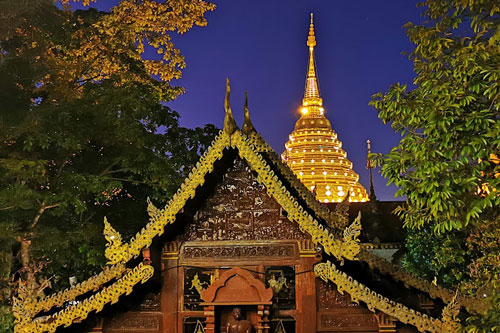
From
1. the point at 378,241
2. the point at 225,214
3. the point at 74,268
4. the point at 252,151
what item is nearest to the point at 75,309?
the point at 225,214

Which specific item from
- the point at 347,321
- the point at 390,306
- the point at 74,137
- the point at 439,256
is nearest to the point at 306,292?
the point at 347,321

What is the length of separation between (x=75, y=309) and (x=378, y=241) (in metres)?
13.0

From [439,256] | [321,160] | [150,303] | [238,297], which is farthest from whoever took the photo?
[321,160]

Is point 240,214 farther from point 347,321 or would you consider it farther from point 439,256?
point 439,256

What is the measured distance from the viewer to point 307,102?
32125mm

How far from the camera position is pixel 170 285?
27.2ft

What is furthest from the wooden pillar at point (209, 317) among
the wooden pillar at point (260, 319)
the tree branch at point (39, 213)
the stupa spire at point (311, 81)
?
the stupa spire at point (311, 81)

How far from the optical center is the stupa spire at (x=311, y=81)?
32.2 meters

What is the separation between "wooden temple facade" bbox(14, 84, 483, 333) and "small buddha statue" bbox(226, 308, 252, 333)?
0.13 m

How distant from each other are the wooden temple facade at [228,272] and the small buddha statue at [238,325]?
131 millimetres

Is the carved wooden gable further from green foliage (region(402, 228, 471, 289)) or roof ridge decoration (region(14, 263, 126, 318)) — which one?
green foliage (region(402, 228, 471, 289))

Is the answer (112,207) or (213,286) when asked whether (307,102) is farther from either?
(213,286)

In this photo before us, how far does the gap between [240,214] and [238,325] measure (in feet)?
4.78

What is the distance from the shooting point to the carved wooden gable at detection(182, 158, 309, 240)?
8.20m
